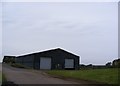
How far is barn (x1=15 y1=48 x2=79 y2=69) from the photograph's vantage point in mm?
60281

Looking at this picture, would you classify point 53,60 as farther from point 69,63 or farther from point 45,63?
point 69,63

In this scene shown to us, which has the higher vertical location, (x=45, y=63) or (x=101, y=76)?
(x=45, y=63)

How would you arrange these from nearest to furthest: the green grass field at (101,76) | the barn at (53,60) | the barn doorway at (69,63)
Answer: the green grass field at (101,76)
the barn at (53,60)
the barn doorway at (69,63)

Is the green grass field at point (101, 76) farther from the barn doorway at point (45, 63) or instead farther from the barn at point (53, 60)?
the barn at point (53, 60)

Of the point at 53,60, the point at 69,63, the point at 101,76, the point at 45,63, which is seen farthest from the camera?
the point at 69,63

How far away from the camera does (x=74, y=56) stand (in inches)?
2542

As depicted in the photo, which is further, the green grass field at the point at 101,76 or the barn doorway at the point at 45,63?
the barn doorway at the point at 45,63

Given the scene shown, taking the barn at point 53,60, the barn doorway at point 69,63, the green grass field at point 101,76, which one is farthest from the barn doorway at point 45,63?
the green grass field at point 101,76

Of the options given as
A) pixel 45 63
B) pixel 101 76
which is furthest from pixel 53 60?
pixel 101 76

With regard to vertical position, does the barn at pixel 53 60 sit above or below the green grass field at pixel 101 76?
above

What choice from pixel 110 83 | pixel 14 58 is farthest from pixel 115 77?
pixel 14 58

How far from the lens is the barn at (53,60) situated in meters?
60.3

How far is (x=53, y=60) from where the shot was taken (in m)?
61.8

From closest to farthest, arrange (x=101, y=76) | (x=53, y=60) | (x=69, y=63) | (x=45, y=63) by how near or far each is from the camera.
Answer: (x=101, y=76), (x=45, y=63), (x=53, y=60), (x=69, y=63)
